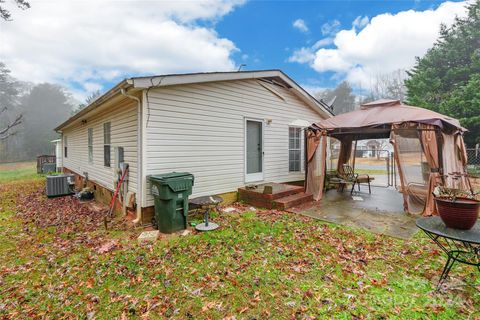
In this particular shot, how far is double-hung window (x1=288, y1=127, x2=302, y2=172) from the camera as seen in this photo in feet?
27.0

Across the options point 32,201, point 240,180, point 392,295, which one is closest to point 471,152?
point 240,180

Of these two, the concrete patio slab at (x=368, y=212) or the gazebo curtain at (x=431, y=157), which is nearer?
the concrete patio slab at (x=368, y=212)

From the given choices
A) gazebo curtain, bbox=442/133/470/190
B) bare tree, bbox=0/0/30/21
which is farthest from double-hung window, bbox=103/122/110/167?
gazebo curtain, bbox=442/133/470/190

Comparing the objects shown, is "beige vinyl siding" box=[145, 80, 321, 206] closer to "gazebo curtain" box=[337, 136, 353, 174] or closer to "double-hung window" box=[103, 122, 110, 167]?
"gazebo curtain" box=[337, 136, 353, 174]

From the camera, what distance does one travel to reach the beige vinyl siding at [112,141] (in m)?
5.21

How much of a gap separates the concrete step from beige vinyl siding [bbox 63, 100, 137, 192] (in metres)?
3.49

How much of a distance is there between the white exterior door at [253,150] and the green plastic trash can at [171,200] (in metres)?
2.65

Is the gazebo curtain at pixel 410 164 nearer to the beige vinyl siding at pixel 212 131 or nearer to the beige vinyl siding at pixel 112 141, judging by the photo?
the beige vinyl siding at pixel 212 131

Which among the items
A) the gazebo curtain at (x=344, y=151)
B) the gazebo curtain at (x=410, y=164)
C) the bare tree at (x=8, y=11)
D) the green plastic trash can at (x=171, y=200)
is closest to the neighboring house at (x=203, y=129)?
the green plastic trash can at (x=171, y=200)

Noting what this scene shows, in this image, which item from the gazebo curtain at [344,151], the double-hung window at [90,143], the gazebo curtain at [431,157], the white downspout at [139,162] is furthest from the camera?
the gazebo curtain at [344,151]

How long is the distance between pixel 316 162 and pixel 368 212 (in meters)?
2.06

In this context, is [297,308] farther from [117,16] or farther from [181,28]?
[181,28]

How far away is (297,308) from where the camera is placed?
2326 mm

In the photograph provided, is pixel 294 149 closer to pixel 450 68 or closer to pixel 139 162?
pixel 139 162
